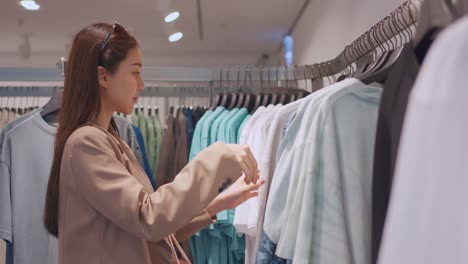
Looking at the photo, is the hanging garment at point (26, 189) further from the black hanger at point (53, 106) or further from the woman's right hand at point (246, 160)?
the woman's right hand at point (246, 160)

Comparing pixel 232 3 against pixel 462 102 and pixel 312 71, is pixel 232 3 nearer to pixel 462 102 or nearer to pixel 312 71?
pixel 312 71

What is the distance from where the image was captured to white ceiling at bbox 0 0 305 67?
375 cm

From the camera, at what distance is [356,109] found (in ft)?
3.12

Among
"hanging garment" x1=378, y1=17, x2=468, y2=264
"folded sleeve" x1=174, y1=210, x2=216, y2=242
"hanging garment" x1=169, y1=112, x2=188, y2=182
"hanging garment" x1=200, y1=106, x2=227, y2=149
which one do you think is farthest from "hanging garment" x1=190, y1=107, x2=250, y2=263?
"hanging garment" x1=378, y1=17, x2=468, y2=264

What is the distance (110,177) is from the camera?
41.8 inches

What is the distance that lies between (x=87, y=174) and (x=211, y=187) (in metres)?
0.26

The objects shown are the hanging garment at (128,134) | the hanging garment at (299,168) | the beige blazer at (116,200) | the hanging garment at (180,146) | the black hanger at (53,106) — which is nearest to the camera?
the hanging garment at (299,168)

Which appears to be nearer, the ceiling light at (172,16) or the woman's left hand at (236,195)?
the woman's left hand at (236,195)

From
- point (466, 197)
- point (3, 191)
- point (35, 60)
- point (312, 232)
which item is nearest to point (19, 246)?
point (3, 191)

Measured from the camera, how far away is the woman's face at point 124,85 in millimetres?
1199

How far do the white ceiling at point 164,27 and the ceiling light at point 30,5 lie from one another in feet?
0.16

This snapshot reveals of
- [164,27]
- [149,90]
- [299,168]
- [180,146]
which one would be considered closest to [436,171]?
[299,168]

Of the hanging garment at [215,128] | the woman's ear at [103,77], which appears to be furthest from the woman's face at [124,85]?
the hanging garment at [215,128]

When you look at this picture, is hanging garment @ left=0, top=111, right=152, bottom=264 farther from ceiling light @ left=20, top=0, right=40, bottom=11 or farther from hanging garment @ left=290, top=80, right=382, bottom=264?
ceiling light @ left=20, top=0, right=40, bottom=11
